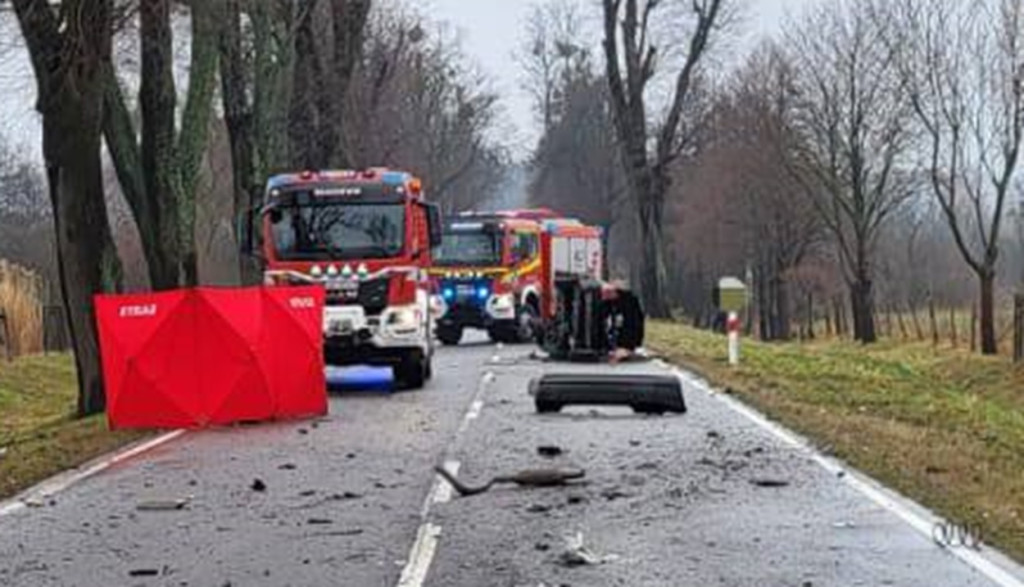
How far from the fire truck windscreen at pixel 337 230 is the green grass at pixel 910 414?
5431 mm

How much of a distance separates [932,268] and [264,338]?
58.4 meters

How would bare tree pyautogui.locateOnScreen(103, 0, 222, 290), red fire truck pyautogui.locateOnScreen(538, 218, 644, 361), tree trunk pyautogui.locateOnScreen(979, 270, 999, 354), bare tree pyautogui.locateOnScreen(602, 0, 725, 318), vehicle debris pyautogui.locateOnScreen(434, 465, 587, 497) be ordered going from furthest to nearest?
1. bare tree pyautogui.locateOnScreen(602, 0, 725, 318)
2. tree trunk pyautogui.locateOnScreen(979, 270, 999, 354)
3. red fire truck pyautogui.locateOnScreen(538, 218, 644, 361)
4. bare tree pyautogui.locateOnScreen(103, 0, 222, 290)
5. vehicle debris pyautogui.locateOnScreen(434, 465, 587, 497)

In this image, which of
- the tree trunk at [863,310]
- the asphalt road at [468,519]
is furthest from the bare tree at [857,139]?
the asphalt road at [468,519]

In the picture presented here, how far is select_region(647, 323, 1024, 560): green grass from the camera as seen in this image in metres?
13.5

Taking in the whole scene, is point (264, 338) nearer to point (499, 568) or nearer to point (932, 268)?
point (499, 568)

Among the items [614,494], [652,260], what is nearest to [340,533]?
[614,494]

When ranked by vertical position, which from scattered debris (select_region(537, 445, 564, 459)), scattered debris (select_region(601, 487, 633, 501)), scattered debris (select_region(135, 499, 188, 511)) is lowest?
scattered debris (select_region(135, 499, 188, 511))

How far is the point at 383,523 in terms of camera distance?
12078mm

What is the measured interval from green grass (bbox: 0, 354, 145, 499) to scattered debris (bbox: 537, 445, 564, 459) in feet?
14.6

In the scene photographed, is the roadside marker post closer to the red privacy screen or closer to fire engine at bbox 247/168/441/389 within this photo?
fire engine at bbox 247/168/441/389

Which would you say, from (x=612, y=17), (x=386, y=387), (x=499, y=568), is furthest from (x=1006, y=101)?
(x=499, y=568)

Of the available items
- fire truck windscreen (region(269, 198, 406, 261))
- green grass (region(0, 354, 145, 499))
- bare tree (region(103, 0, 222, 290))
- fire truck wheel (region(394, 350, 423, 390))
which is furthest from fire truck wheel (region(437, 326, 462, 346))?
fire truck windscreen (region(269, 198, 406, 261))

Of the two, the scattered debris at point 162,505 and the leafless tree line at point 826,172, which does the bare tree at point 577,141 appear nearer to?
the leafless tree line at point 826,172

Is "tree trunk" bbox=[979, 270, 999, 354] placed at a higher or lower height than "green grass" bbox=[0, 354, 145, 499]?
higher
